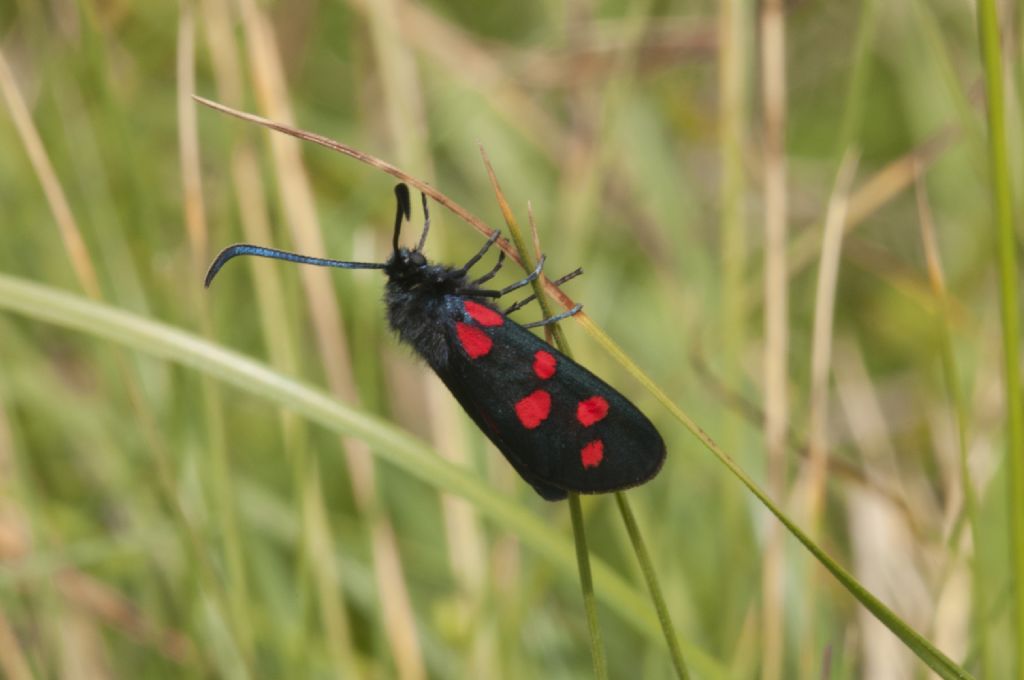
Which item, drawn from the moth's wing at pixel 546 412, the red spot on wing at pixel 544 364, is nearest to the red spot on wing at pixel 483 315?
the moth's wing at pixel 546 412

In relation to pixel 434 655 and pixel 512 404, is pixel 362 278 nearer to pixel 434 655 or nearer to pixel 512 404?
pixel 434 655

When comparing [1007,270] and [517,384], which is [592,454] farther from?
[1007,270]

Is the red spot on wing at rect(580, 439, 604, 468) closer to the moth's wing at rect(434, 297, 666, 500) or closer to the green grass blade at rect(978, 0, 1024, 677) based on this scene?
the moth's wing at rect(434, 297, 666, 500)

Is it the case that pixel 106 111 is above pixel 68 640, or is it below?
above

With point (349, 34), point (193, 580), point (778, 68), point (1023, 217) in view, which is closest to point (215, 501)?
point (193, 580)

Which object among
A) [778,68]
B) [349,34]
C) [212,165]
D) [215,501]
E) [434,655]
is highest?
[349,34]

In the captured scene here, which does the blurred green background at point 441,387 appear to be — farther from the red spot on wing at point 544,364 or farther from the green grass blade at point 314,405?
the red spot on wing at point 544,364

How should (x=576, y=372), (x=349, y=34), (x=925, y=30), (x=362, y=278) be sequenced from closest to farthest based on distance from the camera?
(x=576, y=372) → (x=925, y=30) → (x=362, y=278) → (x=349, y=34)
